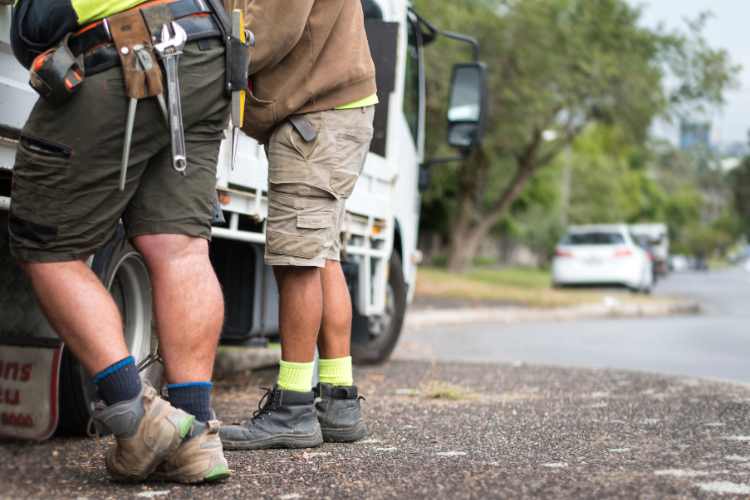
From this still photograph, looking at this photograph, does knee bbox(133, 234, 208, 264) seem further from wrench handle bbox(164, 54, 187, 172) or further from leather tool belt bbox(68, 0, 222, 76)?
leather tool belt bbox(68, 0, 222, 76)

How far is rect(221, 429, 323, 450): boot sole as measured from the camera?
275 centimetres

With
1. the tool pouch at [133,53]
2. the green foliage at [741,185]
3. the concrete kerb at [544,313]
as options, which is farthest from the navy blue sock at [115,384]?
the green foliage at [741,185]

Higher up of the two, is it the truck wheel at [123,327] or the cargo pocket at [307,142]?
the cargo pocket at [307,142]

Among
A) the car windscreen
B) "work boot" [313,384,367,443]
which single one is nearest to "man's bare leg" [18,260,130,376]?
"work boot" [313,384,367,443]

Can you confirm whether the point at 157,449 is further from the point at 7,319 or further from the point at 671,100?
the point at 671,100

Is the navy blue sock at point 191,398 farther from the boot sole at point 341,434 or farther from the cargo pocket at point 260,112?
the cargo pocket at point 260,112

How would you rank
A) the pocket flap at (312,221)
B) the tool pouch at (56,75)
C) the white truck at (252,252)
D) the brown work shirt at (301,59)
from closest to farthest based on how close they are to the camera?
the tool pouch at (56,75) < the white truck at (252,252) < the brown work shirt at (301,59) < the pocket flap at (312,221)

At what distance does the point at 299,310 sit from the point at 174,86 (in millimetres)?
1009

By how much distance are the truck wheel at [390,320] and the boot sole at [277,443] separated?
307cm

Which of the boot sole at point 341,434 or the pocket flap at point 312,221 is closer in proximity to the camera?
the pocket flap at point 312,221

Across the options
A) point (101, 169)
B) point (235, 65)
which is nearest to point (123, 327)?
point (101, 169)

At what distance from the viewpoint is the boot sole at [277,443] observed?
275 centimetres

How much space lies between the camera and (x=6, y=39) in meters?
2.30

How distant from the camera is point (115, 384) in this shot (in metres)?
2.03
